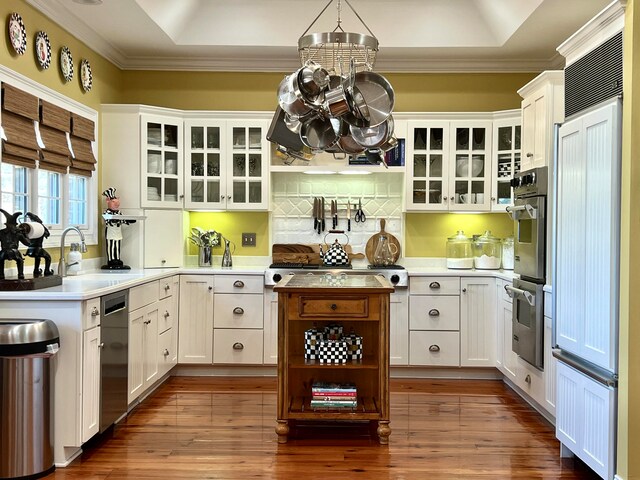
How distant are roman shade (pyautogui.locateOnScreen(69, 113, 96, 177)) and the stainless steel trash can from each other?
6.49ft

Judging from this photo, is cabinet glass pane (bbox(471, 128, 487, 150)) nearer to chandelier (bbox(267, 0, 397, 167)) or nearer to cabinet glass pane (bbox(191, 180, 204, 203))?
cabinet glass pane (bbox(191, 180, 204, 203))

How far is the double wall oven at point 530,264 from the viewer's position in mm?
4289

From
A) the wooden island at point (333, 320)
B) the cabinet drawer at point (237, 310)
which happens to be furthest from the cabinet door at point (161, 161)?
the wooden island at point (333, 320)

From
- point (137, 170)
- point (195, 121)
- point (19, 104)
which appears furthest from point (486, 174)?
point (19, 104)

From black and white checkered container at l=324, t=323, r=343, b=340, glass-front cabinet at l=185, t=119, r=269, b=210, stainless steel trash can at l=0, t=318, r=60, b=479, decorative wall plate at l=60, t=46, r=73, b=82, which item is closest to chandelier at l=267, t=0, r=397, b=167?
black and white checkered container at l=324, t=323, r=343, b=340

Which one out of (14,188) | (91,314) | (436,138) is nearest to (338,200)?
(436,138)

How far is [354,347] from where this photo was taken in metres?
4.01

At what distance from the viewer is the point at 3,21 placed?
3883 millimetres

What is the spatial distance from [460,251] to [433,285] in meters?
0.62

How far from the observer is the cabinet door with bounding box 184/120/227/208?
581 cm

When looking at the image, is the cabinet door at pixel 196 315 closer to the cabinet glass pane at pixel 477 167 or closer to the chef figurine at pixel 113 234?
the chef figurine at pixel 113 234

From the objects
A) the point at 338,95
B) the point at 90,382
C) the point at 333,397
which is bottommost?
the point at 333,397

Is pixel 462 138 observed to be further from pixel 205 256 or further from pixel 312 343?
pixel 312 343

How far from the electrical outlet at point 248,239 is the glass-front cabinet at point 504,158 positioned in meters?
2.19
